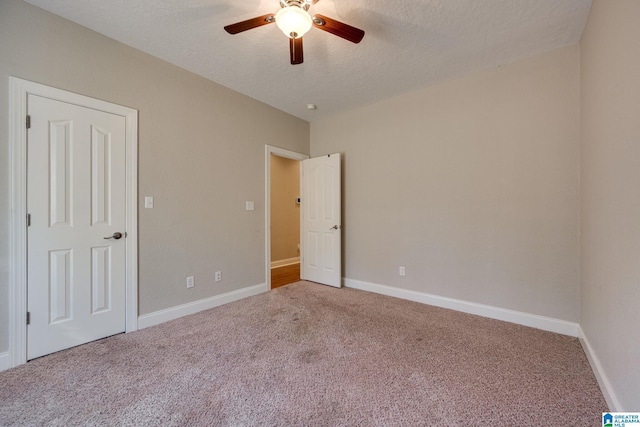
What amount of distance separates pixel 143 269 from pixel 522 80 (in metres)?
4.24

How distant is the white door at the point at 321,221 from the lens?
12.6ft

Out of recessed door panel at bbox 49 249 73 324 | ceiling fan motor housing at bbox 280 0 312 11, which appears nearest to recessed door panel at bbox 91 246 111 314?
recessed door panel at bbox 49 249 73 324

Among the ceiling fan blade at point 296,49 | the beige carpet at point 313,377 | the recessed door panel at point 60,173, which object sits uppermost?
the ceiling fan blade at point 296,49

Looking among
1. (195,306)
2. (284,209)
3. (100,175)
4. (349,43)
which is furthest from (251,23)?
(284,209)

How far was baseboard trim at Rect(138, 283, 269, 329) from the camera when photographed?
2.55 m

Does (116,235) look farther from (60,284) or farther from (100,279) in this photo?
(60,284)

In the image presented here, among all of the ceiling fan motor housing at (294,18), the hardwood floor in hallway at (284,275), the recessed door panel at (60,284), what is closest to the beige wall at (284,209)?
the hardwood floor in hallway at (284,275)

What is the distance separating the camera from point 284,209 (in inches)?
223

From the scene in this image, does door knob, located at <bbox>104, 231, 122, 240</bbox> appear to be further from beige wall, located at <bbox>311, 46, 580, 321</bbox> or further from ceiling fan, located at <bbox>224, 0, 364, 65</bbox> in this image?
beige wall, located at <bbox>311, 46, 580, 321</bbox>

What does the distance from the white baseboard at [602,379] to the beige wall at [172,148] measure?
331 cm

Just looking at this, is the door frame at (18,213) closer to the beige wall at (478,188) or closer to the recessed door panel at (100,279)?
the recessed door panel at (100,279)

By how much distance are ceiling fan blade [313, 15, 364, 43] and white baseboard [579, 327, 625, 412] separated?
8.77 feet

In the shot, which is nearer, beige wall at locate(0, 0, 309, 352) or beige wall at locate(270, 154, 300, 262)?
beige wall at locate(0, 0, 309, 352)

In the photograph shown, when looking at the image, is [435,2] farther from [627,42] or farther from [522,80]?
[522,80]
